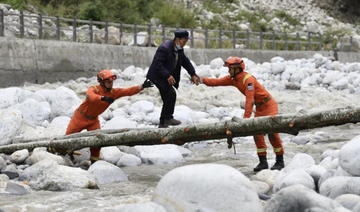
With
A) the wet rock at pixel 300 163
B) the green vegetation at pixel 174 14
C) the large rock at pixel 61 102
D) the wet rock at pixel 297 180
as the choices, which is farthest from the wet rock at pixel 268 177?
the green vegetation at pixel 174 14

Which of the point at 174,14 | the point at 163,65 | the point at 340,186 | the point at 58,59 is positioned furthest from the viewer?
the point at 174,14

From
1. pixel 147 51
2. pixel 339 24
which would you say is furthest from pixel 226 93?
pixel 339 24

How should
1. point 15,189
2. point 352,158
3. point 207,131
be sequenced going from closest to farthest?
point 352,158, point 15,189, point 207,131

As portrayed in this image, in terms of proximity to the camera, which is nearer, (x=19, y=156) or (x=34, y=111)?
(x=19, y=156)

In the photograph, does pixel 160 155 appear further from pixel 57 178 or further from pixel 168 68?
pixel 57 178

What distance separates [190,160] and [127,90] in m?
1.60

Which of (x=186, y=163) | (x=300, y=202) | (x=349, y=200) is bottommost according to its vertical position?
(x=186, y=163)

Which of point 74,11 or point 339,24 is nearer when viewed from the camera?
point 74,11

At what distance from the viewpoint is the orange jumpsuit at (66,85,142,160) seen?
7016 mm

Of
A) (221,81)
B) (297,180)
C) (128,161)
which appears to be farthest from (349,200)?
(128,161)

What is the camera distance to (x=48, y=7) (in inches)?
949

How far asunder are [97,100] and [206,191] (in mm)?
3355

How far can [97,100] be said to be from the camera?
6.86m

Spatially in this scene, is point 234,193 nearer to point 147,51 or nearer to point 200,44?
point 147,51
